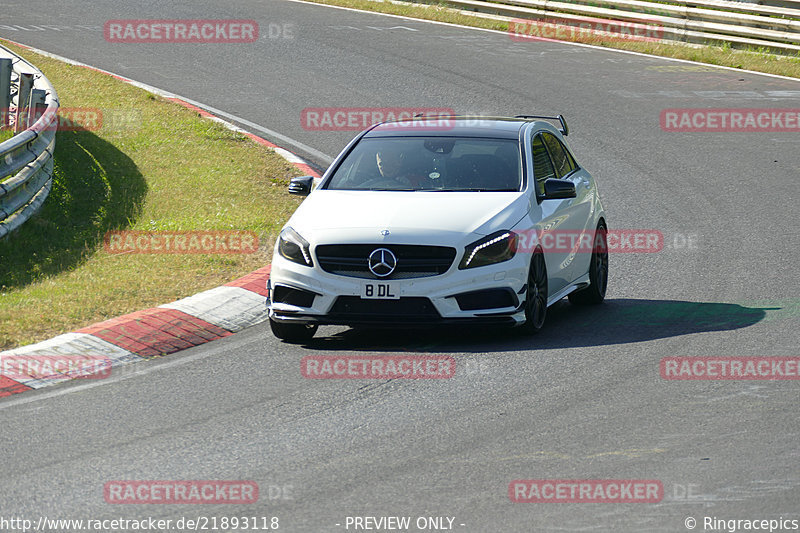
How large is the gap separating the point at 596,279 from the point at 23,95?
861 cm

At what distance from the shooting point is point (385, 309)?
29.2 feet

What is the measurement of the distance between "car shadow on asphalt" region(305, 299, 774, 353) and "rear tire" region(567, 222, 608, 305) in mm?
251

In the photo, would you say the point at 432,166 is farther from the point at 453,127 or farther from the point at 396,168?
the point at 453,127

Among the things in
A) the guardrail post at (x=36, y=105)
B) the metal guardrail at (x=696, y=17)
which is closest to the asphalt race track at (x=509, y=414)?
the guardrail post at (x=36, y=105)

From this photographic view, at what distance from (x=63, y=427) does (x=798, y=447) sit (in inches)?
161

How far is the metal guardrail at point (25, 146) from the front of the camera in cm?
1189

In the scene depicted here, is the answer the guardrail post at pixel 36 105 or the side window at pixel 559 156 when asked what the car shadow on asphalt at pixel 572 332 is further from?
the guardrail post at pixel 36 105

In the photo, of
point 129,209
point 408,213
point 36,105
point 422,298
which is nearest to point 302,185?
point 408,213

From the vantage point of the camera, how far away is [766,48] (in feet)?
81.1

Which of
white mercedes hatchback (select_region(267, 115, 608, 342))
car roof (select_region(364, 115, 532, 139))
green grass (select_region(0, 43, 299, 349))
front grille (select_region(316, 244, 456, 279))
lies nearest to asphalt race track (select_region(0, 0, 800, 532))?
white mercedes hatchback (select_region(267, 115, 608, 342))

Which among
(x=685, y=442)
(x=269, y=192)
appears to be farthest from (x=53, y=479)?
(x=269, y=192)

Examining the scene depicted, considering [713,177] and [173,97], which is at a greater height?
[713,177]

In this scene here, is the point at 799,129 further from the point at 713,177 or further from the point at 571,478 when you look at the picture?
the point at 571,478

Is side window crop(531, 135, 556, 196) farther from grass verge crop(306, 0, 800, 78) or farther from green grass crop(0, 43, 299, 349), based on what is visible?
grass verge crop(306, 0, 800, 78)
